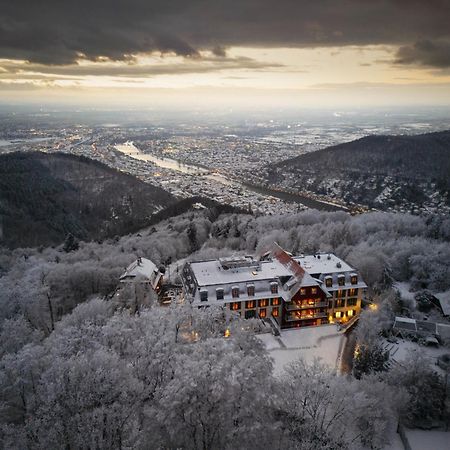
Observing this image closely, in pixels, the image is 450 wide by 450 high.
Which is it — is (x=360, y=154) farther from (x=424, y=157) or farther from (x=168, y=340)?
(x=168, y=340)

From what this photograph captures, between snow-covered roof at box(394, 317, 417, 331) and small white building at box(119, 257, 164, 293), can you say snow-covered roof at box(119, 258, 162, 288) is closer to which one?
small white building at box(119, 257, 164, 293)

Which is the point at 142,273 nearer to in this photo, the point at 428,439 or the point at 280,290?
the point at 280,290

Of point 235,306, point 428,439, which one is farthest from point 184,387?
point 235,306

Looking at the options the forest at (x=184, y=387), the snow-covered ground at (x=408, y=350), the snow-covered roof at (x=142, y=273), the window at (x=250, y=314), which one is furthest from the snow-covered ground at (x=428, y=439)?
the snow-covered roof at (x=142, y=273)

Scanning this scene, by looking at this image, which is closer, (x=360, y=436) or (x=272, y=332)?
(x=360, y=436)

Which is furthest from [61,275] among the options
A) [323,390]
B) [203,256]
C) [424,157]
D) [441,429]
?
[424,157]

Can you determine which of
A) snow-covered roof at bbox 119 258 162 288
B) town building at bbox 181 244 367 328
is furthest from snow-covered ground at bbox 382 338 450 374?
snow-covered roof at bbox 119 258 162 288

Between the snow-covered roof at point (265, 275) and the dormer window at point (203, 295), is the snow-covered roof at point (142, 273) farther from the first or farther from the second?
the dormer window at point (203, 295)
